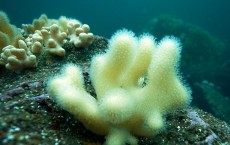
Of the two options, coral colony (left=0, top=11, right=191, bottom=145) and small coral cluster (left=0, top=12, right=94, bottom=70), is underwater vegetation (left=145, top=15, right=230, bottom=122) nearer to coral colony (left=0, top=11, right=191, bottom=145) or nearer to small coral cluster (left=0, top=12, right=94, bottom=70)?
small coral cluster (left=0, top=12, right=94, bottom=70)

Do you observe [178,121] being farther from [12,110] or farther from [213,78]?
[213,78]

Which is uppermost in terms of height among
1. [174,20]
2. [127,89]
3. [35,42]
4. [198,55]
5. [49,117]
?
[174,20]

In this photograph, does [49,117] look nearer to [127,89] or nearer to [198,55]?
[127,89]

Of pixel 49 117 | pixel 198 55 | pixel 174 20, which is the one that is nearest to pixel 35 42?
pixel 49 117

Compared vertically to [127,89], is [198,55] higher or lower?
higher

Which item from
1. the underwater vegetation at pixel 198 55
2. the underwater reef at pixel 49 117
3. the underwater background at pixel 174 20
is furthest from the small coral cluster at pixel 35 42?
the underwater vegetation at pixel 198 55

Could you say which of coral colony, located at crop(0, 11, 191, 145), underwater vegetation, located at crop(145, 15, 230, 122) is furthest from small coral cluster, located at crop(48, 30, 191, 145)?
underwater vegetation, located at crop(145, 15, 230, 122)
